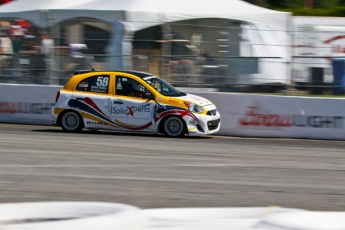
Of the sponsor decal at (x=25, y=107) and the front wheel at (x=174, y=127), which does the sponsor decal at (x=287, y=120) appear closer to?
the front wheel at (x=174, y=127)

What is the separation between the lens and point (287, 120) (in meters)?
14.2

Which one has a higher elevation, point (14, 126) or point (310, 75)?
point (310, 75)

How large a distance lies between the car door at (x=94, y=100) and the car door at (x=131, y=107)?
0.19 metres

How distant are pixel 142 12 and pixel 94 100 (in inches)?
206

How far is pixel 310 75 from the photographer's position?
15.4 meters

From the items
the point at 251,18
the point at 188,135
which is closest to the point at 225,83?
the point at 188,135

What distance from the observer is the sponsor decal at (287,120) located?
45.8 ft

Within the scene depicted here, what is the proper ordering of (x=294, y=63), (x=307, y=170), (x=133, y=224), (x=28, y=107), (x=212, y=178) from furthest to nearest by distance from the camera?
(x=28, y=107), (x=294, y=63), (x=307, y=170), (x=212, y=178), (x=133, y=224)

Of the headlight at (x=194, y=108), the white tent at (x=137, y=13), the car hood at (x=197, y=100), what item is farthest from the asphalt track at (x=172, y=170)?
the white tent at (x=137, y=13)

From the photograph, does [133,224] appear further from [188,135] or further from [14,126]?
[14,126]

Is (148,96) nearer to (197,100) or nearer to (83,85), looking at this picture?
(197,100)

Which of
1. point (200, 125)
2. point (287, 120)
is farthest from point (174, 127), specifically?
point (287, 120)

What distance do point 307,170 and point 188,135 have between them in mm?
5099

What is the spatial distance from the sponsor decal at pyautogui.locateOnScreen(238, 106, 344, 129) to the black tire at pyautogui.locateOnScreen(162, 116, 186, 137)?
70.0 inches
